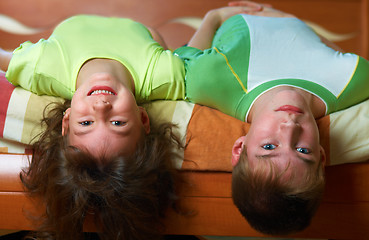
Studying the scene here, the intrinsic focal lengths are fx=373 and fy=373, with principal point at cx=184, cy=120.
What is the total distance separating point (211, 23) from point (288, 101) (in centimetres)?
60

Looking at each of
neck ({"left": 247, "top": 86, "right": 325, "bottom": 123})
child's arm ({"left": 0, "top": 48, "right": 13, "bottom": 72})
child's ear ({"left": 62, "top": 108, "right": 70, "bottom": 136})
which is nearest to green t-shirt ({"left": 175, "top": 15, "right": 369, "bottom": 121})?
neck ({"left": 247, "top": 86, "right": 325, "bottom": 123})

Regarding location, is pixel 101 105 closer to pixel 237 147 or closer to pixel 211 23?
pixel 237 147

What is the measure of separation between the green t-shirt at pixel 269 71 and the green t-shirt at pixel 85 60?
77 mm

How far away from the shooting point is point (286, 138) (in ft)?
3.10

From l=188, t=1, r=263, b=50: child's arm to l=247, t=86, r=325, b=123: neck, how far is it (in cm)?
41

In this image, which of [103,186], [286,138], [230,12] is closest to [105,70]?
[103,186]

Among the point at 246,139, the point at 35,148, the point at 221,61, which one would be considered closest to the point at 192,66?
the point at 221,61

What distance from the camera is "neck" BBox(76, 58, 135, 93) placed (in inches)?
43.2

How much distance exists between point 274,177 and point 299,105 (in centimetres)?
22

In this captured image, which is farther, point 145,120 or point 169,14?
point 169,14

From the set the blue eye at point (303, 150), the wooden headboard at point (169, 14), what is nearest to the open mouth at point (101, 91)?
the blue eye at point (303, 150)

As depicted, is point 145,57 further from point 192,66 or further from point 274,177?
point 274,177

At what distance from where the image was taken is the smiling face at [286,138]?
36.8 inches

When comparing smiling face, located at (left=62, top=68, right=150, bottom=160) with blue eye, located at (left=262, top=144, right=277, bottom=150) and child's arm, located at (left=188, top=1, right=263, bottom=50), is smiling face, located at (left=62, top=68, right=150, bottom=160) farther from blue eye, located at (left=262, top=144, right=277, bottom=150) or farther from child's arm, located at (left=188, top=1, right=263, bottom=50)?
child's arm, located at (left=188, top=1, right=263, bottom=50)
